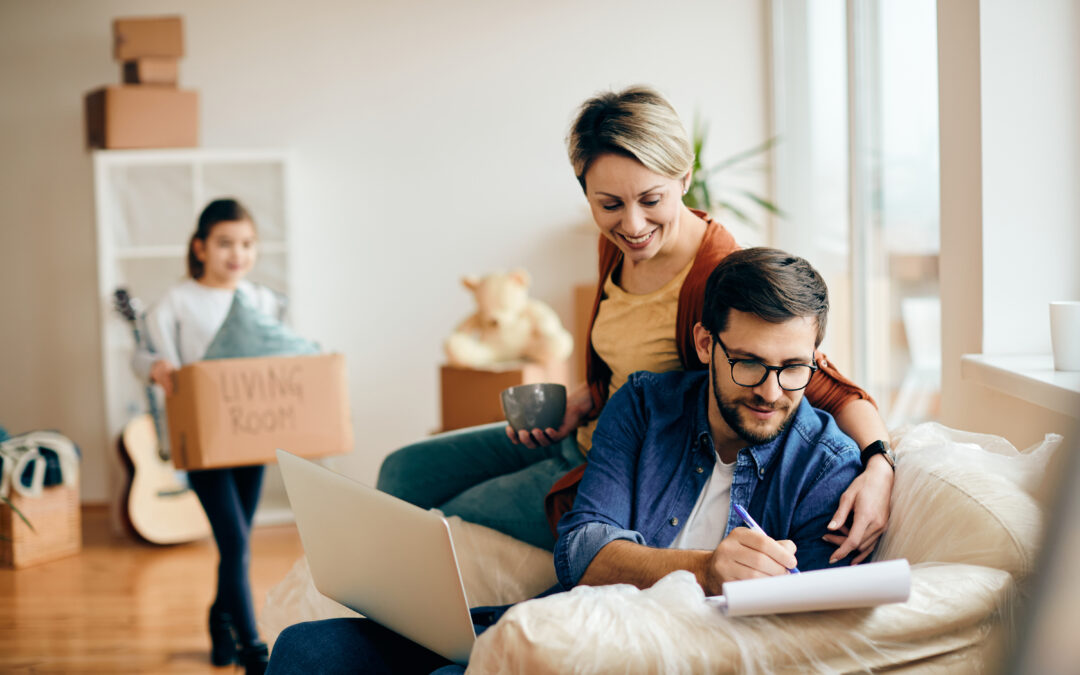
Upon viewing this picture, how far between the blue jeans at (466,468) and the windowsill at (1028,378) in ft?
2.42

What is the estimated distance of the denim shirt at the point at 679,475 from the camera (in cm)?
Answer: 130

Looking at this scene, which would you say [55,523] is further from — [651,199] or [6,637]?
[651,199]

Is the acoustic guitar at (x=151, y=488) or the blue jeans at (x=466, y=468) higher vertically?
the blue jeans at (x=466, y=468)

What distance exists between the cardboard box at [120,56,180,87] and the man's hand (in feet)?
11.2

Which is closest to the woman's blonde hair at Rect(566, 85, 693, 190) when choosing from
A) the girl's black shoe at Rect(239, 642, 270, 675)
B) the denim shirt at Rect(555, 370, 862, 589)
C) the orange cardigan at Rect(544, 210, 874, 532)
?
the orange cardigan at Rect(544, 210, 874, 532)

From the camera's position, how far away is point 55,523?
3.55 meters

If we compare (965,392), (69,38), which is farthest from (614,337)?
(69,38)

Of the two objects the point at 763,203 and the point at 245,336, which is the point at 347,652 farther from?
the point at 763,203

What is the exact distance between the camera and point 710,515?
1377 millimetres

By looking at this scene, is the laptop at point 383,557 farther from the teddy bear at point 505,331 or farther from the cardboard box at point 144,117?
the cardboard box at point 144,117

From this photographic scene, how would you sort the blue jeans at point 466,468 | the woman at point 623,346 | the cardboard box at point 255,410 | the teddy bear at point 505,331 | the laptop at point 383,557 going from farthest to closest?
1. the teddy bear at point 505,331
2. the cardboard box at point 255,410
3. the blue jeans at point 466,468
4. the woman at point 623,346
5. the laptop at point 383,557

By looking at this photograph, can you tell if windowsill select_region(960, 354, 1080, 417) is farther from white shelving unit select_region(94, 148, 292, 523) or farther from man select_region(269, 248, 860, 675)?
white shelving unit select_region(94, 148, 292, 523)

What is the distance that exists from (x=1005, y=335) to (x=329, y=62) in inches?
127

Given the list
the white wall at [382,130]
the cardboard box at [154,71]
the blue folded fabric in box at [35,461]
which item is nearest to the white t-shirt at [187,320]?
the blue folded fabric in box at [35,461]
